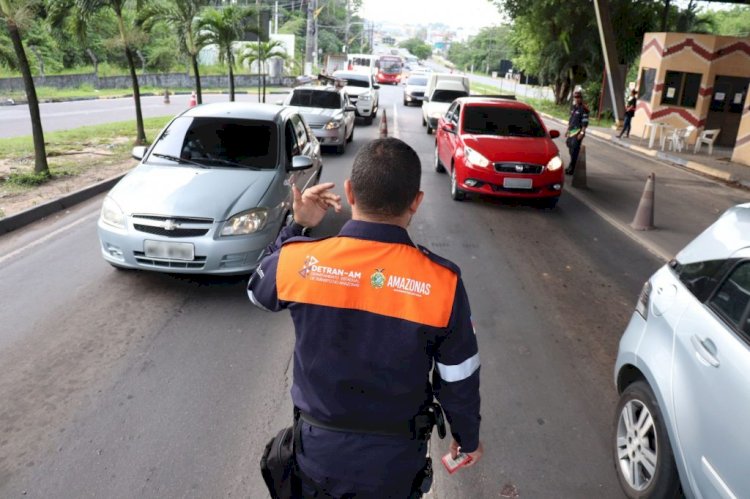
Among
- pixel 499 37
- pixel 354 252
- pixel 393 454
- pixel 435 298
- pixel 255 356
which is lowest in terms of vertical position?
pixel 255 356

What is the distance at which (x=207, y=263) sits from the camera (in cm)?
541

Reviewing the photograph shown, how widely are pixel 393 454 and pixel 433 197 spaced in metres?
8.98

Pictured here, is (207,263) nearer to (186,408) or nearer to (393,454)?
(186,408)

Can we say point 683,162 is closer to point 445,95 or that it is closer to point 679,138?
point 679,138

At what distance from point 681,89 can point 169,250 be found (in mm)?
21465

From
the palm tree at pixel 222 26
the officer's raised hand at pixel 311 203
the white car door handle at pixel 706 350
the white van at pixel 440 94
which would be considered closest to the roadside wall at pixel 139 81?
the palm tree at pixel 222 26

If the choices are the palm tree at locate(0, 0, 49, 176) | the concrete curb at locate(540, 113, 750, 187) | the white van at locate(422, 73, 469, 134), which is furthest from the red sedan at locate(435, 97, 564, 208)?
the white van at locate(422, 73, 469, 134)

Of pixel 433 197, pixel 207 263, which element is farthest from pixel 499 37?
pixel 207 263

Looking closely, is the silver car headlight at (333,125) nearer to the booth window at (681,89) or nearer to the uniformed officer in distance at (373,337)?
the uniformed officer in distance at (373,337)

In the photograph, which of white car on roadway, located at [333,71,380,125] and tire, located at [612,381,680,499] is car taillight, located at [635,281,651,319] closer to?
tire, located at [612,381,680,499]

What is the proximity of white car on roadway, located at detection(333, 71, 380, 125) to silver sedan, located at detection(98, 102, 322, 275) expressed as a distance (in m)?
14.7

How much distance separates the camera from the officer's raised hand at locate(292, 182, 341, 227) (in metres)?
2.26

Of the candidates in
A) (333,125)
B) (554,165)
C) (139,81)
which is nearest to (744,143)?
(554,165)

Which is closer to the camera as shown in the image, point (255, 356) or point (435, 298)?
point (435, 298)
